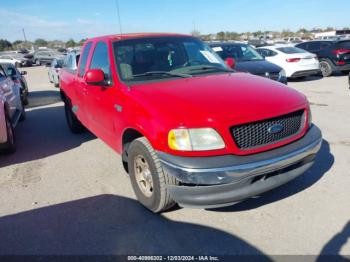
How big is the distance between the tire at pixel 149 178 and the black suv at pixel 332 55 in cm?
1273

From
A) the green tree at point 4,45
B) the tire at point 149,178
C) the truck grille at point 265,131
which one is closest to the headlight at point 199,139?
the truck grille at point 265,131

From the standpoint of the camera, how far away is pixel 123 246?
3.08 metres

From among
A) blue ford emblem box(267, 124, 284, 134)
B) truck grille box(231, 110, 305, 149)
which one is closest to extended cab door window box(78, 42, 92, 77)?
truck grille box(231, 110, 305, 149)

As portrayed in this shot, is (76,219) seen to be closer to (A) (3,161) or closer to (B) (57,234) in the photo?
(B) (57,234)

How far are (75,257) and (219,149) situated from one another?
1.62 m

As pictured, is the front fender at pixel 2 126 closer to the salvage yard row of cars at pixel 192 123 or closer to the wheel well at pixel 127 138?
the salvage yard row of cars at pixel 192 123

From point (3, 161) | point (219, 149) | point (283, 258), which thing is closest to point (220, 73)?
point (219, 149)

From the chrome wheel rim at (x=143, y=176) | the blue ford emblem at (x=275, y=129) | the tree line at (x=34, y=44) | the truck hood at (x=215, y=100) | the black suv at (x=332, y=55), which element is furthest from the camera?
the tree line at (x=34, y=44)

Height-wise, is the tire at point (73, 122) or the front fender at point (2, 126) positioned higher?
the front fender at point (2, 126)

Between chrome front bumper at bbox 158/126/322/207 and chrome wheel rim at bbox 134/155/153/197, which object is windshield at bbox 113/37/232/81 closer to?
chrome wheel rim at bbox 134/155/153/197

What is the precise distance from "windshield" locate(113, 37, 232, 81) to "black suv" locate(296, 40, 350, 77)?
11.0 meters

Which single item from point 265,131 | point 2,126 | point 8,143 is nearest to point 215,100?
point 265,131

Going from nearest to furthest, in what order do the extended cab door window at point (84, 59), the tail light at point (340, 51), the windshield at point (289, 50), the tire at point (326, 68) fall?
the extended cab door window at point (84, 59) < the windshield at point (289, 50) < the tail light at point (340, 51) < the tire at point (326, 68)

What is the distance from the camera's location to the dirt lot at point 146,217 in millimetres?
3033
